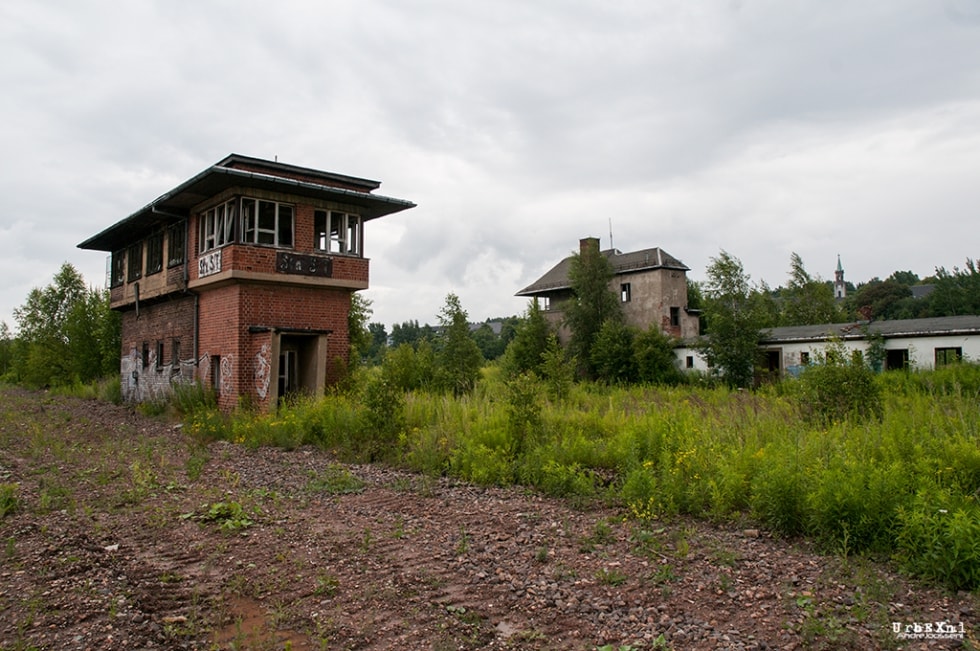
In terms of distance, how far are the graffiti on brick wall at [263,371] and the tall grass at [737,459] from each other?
244cm

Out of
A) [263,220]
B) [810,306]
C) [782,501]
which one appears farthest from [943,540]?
[810,306]

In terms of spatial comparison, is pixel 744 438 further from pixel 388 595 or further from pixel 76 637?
pixel 76 637

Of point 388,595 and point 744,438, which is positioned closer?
point 388,595

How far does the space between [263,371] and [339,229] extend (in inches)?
182

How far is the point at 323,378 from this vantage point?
16.9 m

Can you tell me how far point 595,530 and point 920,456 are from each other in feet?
11.5

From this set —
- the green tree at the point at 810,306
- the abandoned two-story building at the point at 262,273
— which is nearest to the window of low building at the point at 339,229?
the abandoned two-story building at the point at 262,273

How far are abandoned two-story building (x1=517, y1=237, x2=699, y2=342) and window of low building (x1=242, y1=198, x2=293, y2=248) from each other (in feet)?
72.8

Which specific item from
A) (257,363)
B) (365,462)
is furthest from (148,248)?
(365,462)

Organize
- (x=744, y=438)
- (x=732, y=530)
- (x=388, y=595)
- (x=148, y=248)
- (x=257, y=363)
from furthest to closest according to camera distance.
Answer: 1. (x=148, y=248)
2. (x=257, y=363)
3. (x=744, y=438)
4. (x=732, y=530)
5. (x=388, y=595)

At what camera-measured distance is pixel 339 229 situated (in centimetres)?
1811

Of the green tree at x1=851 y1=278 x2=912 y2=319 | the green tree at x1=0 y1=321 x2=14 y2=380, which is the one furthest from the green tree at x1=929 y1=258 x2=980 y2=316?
the green tree at x1=0 y1=321 x2=14 y2=380

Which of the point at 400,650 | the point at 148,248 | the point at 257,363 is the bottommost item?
the point at 400,650

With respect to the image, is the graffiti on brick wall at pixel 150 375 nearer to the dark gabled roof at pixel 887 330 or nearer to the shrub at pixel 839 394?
the shrub at pixel 839 394
